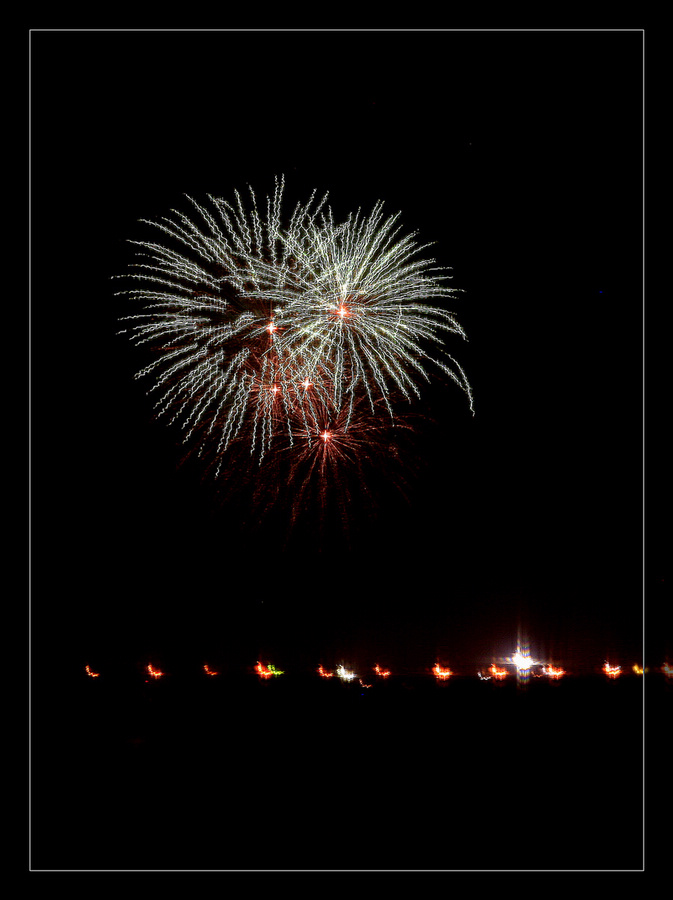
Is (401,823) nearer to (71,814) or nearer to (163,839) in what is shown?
(163,839)

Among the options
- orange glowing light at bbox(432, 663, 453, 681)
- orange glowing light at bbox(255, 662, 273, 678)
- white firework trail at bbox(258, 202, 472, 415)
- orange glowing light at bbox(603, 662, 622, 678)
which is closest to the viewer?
white firework trail at bbox(258, 202, 472, 415)

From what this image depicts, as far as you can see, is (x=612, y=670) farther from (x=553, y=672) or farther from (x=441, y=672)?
(x=441, y=672)

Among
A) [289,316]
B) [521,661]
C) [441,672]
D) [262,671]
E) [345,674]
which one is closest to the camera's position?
[289,316]

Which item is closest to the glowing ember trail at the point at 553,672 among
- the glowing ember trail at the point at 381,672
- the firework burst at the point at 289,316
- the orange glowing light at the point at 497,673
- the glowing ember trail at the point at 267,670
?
the orange glowing light at the point at 497,673

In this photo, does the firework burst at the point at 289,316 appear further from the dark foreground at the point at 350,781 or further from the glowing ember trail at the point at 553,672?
the glowing ember trail at the point at 553,672

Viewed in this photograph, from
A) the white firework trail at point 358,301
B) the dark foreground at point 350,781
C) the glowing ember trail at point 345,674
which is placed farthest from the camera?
the glowing ember trail at point 345,674

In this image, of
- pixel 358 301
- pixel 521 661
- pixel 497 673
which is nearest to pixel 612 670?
pixel 521 661

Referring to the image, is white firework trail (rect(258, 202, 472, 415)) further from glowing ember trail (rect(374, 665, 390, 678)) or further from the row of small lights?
glowing ember trail (rect(374, 665, 390, 678))

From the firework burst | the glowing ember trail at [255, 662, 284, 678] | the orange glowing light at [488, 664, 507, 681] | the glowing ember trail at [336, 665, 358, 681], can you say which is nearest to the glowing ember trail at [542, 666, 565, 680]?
the orange glowing light at [488, 664, 507, 681]
